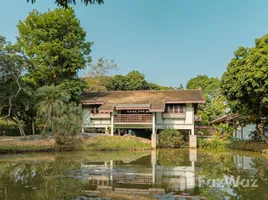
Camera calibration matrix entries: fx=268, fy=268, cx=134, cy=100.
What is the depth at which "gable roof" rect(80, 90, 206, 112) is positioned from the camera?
945 inches

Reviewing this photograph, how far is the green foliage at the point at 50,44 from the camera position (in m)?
24.6

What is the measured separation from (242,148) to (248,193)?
1489cm

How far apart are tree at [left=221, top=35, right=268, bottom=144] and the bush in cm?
535

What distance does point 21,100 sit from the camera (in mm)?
21938

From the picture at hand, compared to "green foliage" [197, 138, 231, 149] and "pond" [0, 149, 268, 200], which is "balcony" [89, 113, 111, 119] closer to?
"green foliage" [197, 138, 231, 149]

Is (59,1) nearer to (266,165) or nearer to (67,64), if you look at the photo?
(266,165)

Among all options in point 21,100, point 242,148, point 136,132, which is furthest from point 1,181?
point 136,132

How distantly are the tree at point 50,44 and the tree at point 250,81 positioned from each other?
13847mm

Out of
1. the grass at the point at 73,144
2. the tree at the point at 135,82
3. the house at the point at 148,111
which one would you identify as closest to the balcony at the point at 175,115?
the house at the point at 148,111

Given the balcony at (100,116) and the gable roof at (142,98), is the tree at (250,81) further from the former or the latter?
the balcony at (100,116)

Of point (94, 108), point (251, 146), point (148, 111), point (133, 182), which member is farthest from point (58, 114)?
point (251, 146)

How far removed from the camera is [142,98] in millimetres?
26344

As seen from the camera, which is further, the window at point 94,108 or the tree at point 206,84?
the tree at point 206,84

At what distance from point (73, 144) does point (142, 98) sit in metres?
8.60
